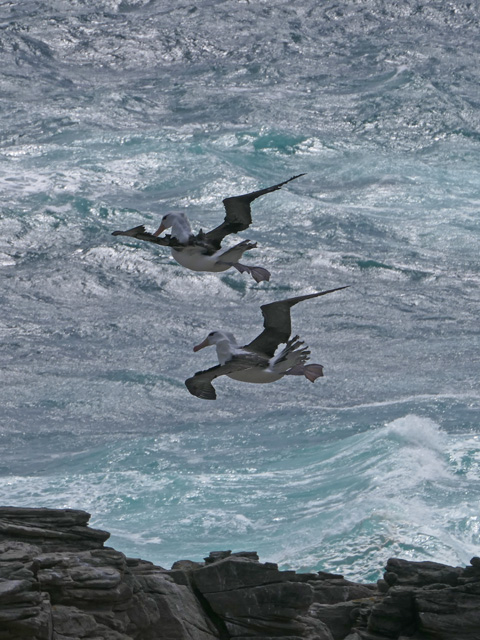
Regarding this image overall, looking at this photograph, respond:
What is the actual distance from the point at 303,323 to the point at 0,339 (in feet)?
43.1

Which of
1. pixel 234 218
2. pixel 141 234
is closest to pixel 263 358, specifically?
pixel 141 234

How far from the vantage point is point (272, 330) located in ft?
59.2

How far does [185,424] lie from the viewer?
155 feet

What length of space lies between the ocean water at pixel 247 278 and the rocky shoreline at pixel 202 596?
40.9 feet

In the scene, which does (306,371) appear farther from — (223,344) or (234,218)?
(234,218)

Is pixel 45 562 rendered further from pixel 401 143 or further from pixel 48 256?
pixel 401 143

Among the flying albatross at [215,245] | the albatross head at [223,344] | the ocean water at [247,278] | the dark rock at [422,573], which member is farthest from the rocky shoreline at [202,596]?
the ocean water at [247,278]

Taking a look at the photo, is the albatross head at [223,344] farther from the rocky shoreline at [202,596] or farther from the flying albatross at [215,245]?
the rocky shoreline at [202,596]

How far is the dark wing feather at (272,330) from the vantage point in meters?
17.6

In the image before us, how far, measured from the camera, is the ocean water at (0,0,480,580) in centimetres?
3925

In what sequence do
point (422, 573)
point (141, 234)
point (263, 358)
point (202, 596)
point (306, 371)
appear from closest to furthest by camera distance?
point (263, 358), point (306, 371), point (141, 234), point (202, 596), point (422, 573)

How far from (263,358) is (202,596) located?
14.6 ft

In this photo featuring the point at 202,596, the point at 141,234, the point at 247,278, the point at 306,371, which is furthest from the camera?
the point at 247,278

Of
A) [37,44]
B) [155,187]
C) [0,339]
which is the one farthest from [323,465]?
[37,44]
